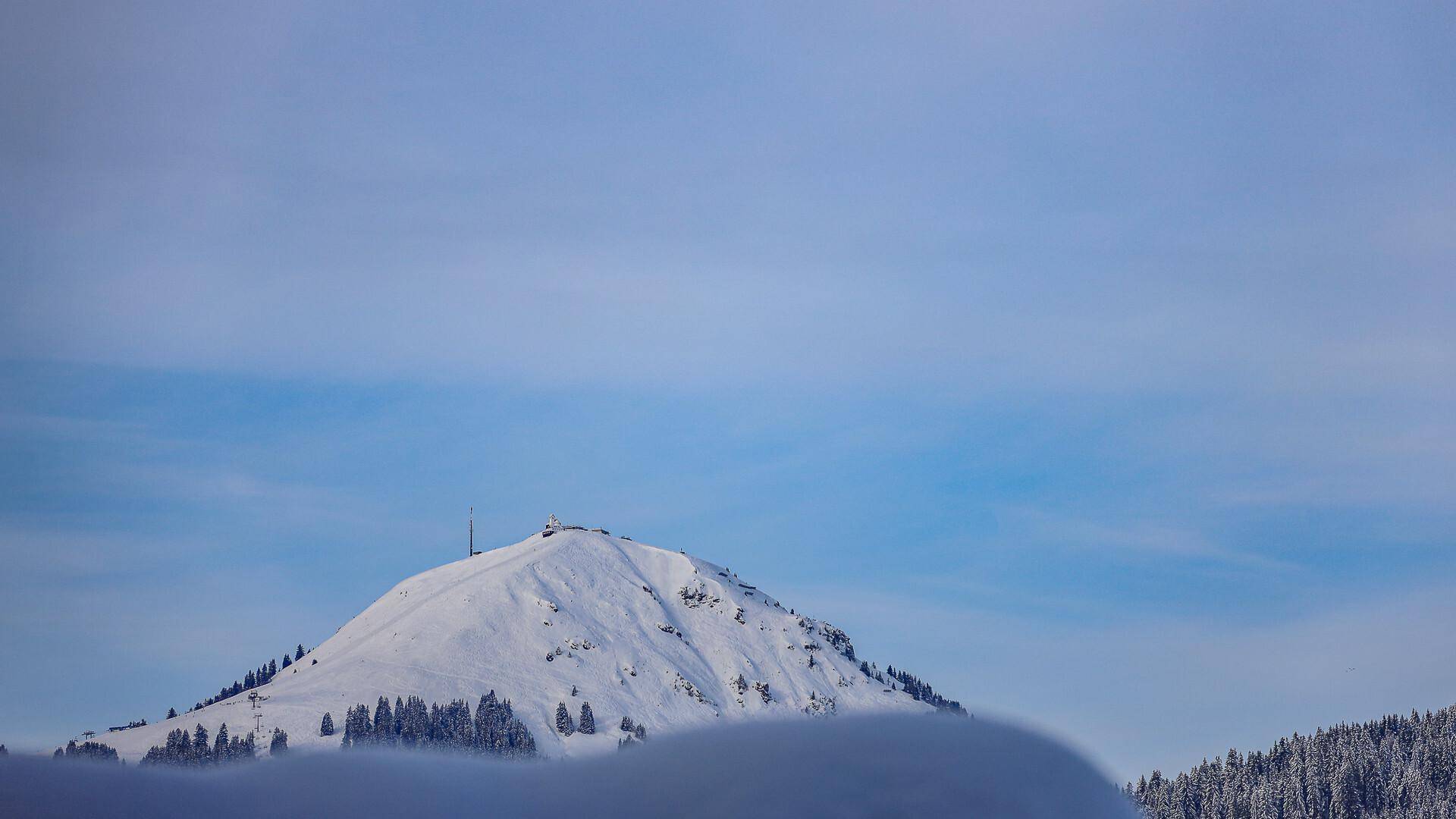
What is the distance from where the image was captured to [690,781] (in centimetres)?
3659

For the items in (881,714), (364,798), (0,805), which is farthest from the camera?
(881,714)

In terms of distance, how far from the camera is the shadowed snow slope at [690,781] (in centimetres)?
3497

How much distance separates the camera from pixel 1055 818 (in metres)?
38.1

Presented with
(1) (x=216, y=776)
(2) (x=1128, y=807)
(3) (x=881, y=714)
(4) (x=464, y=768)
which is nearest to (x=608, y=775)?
(4) (x=464, y=768)

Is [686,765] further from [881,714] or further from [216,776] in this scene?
[216,776]

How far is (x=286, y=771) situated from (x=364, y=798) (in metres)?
2.31

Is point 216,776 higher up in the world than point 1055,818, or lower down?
higher up

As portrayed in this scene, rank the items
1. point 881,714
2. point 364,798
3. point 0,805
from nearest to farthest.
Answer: point 0,805 → point 364,798 → point 881,714

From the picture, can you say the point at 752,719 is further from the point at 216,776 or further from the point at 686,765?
the point at 216,776

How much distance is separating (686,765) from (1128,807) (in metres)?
13.7

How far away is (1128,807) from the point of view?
41.4 m

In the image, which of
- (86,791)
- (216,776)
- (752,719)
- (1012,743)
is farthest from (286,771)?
(1012,743)

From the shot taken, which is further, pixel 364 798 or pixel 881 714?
pixel 881 714

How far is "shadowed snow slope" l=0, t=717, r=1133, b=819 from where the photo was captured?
34969 millimetres
